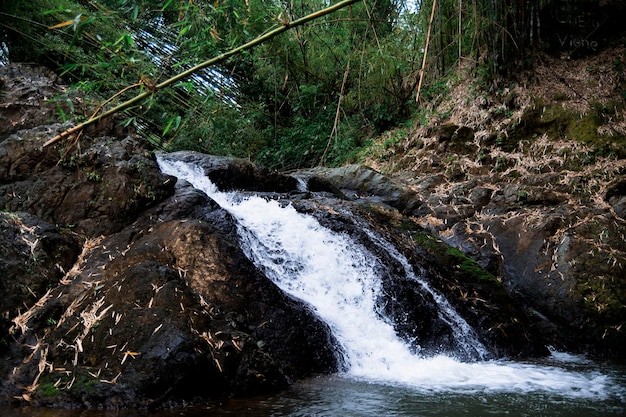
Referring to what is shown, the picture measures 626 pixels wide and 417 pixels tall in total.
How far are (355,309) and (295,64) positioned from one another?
27.7 feet

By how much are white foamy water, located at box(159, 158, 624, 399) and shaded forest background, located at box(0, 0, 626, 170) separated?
126 cm

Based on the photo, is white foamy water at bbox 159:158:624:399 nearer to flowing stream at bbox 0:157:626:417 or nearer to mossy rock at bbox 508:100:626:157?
flowing stream at bbox 0:157:626:417

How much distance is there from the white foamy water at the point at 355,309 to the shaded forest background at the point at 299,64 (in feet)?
4.14

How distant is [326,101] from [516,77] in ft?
17.1

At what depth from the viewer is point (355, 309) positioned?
188 inches

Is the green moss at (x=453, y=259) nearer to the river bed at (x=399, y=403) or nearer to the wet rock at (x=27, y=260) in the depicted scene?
the river bed at (x=399, y=403)

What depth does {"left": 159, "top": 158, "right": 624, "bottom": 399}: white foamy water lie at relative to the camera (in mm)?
3738

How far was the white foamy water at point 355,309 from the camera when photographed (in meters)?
3.74

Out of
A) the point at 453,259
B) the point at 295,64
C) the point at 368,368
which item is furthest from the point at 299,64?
the point at 368,368

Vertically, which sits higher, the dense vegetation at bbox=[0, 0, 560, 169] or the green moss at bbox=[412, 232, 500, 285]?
the dense vegetation at bbox=[0, 0, 560, 169]

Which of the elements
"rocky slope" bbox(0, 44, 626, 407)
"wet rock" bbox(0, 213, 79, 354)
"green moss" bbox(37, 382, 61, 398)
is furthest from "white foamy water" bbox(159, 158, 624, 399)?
"green moss" bbox(37, 382, 61, 398)

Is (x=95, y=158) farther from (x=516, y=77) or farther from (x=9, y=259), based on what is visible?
(x=516, y=77)

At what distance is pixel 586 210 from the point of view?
6184 mm

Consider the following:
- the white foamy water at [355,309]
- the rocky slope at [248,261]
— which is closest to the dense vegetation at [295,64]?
the rocky slope at [248,261]
